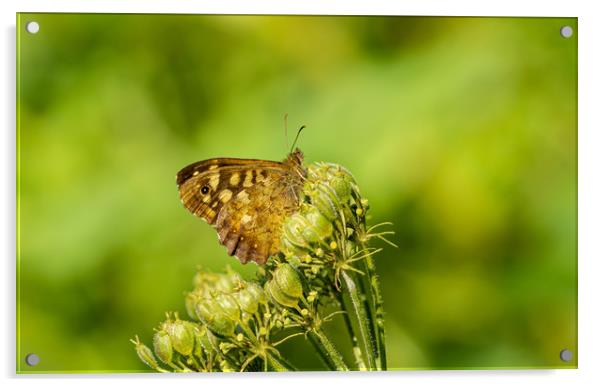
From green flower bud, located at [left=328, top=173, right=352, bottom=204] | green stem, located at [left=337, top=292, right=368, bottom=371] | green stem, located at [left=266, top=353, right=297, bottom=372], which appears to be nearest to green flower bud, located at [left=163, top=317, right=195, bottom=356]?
green stem, located at [left=266, top=353, right=297, bottom=372]

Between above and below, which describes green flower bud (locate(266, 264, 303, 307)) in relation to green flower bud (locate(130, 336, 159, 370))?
above

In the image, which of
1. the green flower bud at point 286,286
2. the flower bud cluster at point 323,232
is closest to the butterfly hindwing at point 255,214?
the flower bud cluster at point 323,232

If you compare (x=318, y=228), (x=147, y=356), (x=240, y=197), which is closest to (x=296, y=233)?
(x=318, y=228)

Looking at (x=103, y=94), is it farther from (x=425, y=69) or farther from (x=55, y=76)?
(x=425, y=69)

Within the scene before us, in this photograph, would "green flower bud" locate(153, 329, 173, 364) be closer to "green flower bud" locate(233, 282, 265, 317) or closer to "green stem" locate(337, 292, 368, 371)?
"green flower bud" locate(233, 282, 265, 317)

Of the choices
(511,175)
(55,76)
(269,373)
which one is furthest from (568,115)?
(55,76)

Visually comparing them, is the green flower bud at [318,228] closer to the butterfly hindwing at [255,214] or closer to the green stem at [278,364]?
the butterfly hindwing at [255,214]
